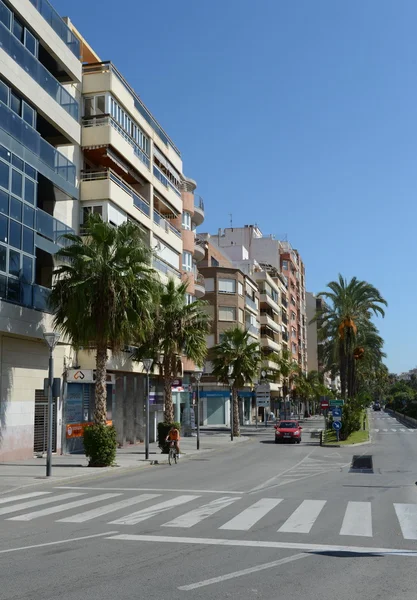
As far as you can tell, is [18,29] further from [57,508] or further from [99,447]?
[57,508]

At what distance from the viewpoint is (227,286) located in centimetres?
7175

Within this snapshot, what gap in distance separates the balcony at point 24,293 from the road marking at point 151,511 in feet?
36.6

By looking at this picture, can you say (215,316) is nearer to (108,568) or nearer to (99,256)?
(99,256)

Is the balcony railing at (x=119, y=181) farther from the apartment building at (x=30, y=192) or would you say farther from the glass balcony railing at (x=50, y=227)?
the glass balcony railing at (x=50, y=227)

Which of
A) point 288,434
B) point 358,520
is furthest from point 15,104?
point 288,434

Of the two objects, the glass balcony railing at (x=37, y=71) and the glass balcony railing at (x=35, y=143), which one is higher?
the glass balcony railing at (x=37, y=71)

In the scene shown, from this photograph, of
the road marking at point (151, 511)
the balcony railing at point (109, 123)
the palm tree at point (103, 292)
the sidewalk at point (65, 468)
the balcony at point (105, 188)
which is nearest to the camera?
the road marking at point (151, 511)

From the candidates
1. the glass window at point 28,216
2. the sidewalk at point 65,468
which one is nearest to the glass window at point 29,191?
the glass window at point 28,216

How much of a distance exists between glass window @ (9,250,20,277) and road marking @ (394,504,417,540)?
1585cm

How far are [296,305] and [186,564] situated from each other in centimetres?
11339

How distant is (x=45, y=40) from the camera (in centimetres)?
2844

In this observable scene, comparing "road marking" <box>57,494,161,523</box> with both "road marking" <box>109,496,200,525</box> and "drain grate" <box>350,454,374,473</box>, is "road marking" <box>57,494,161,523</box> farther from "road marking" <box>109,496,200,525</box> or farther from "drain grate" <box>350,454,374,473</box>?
"drain grate" <box>350,454,374,473</box>

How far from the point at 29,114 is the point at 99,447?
533 inches

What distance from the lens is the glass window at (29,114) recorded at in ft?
87.6
